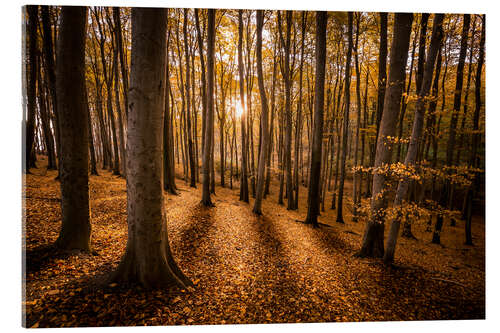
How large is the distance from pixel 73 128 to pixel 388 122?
5216 mm

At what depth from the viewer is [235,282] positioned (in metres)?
2.49

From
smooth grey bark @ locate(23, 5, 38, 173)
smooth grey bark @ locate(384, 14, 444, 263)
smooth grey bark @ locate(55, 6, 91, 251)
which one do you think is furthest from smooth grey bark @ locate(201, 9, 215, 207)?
smooth grey bark @ locate(384, 14, 444, 263)

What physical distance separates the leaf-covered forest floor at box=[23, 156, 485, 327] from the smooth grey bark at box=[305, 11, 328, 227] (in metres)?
1.72

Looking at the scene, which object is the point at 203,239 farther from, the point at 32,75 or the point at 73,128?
the point at 32,75

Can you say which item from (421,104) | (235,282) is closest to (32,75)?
(235,282)

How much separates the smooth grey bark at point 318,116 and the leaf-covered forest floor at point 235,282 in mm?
1720

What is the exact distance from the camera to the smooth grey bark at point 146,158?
6.00 ft

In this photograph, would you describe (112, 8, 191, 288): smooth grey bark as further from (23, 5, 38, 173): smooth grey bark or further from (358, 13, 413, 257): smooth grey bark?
(23, 5, 38, 173): smooth grey bark

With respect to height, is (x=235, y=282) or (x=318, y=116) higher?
(x=318, y=116)

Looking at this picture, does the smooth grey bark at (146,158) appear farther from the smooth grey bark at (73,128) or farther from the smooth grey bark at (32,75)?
the smooth grey bark at (32,75)

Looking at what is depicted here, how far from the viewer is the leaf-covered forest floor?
1829mm

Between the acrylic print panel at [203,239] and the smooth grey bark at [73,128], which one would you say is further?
the smooth grey bark at [73,128]

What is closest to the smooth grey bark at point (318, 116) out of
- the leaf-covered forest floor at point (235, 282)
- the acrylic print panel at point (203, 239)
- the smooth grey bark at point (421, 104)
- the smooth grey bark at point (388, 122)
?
the acrylic print panel at point (203, 239)

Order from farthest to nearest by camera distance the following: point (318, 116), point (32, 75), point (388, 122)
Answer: point (318, 116) → point (32, 75) → point (388, 122)
